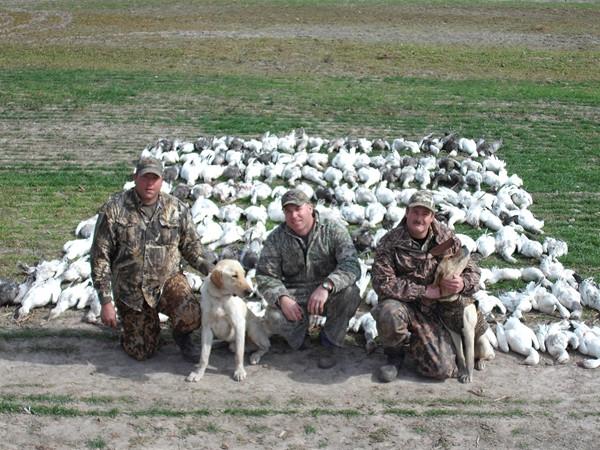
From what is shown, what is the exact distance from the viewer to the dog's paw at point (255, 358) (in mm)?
6389

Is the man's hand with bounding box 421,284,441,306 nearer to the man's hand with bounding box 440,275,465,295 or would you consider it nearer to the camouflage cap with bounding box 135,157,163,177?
the man's hand with bounding box 440,275,465,295

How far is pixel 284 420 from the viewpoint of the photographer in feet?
18.4

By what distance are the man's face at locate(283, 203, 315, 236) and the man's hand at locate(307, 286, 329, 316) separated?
20.2 inches

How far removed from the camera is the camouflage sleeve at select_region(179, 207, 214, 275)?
651 centimetres

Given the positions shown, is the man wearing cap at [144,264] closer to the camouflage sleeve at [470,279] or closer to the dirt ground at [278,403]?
the dirt ground at [278,403]

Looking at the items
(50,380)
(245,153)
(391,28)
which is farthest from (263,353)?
(391,28)

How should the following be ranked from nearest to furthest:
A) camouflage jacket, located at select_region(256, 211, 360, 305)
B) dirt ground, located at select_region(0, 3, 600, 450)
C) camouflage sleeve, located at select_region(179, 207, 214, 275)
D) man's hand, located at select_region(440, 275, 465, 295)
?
1. dirt ground, located at select_region(0, 3, 600, 450)
2. man's hand, located at select_region(440, 275, 465, 295)
3. camouflage jacket, located at select_region(256, 211, 360, 305)
4. camouflage sleeve, located at select_region(179, 207, 214, 275)

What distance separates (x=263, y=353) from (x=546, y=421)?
7.30 ft

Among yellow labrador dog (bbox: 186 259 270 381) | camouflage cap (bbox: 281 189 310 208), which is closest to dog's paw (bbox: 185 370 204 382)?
yellow labrador dog (bbox: 186 259 270 381)

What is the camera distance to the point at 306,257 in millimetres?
6430

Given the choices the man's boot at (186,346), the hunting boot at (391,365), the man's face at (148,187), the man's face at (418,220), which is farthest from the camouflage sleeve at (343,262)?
the man's face at (148,187)

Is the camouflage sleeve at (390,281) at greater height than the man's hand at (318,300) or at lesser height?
greater

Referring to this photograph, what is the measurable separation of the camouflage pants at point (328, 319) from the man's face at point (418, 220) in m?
0.68

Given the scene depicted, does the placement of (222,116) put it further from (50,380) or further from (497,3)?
(497,3)
